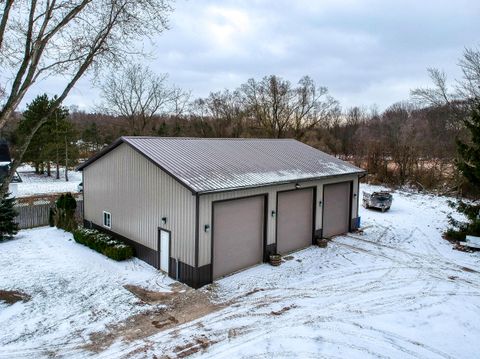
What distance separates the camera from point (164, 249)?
11266 millimetres

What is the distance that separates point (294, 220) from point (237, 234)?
312cm

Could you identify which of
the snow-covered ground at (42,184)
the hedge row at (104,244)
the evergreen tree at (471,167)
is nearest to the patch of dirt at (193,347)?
the hedge row at (104,244)

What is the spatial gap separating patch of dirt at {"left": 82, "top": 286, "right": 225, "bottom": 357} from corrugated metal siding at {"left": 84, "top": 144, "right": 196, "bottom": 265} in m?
1.17

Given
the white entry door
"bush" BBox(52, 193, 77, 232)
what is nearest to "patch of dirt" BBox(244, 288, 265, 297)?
the white entry door

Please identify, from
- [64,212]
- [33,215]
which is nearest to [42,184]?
[33,215]

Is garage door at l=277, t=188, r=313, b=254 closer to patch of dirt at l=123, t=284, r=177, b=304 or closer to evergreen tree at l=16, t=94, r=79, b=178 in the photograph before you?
patch of dirt at l=123, t=284, r=177, b=304

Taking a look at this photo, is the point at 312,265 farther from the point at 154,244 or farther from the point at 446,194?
the point at 446,194

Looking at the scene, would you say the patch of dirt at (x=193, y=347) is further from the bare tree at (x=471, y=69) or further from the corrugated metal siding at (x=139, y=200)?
the bare tree at (x=471, y=69)

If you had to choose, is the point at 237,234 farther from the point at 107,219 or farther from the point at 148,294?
the point at 107,219

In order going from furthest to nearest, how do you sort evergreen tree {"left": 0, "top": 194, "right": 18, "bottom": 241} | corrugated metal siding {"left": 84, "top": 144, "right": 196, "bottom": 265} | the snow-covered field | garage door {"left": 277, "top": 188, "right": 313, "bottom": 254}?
evergreen tree {"left": 0, "top": 194, "right": 18, "bottom": 241}
garage door {"left": 277, "top": 188, "right": 313, "bottom": 254}
corrugated metal siding {"left": 84, "top": 144, "right": 196, "bottom": 265}
the snow-covered field

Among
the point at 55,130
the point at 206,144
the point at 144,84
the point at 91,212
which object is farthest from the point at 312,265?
the point at 144,84

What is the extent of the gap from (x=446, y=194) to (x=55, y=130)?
34651 mm

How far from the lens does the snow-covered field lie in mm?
7309

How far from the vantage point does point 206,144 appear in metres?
14.6
